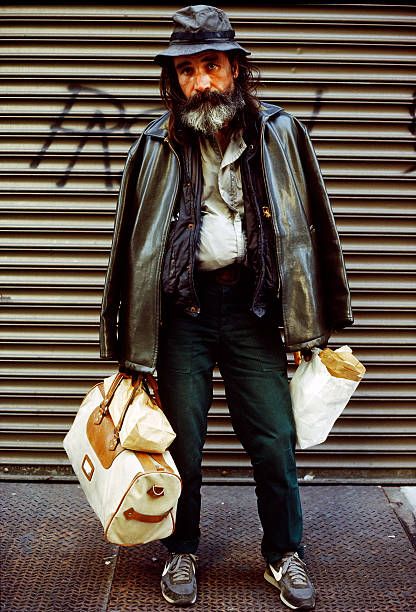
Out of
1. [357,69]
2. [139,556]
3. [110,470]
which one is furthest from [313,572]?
[357,69]

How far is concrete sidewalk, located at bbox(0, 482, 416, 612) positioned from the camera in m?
3.24

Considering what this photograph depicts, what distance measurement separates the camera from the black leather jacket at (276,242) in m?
3.04

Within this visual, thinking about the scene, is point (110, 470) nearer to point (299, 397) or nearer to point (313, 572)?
point (299, 397)

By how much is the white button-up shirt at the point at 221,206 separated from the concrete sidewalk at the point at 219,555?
1.39 meters

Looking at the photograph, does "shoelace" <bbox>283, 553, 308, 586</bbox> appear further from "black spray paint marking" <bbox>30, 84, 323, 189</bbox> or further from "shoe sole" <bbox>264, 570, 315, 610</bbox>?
"black spray paint marking" <bbox>30, 84, 323, 189</bbox>

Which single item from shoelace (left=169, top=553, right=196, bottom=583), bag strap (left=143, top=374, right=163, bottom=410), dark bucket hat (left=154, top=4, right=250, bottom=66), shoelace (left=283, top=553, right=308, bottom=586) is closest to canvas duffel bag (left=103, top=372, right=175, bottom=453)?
bag strap (left=143, top=374, right=163, bottom=410)

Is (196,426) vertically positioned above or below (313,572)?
above

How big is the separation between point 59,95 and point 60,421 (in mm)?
1769

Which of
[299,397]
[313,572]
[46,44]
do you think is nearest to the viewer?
[299,397]

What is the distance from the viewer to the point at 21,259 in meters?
4.30

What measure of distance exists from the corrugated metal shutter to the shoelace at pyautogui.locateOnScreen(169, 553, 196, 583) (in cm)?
106

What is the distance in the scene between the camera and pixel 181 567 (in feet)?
10.8

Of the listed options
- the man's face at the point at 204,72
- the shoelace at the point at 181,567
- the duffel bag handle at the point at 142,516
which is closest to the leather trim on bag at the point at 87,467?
the duffel bag handle at the point at 142,516

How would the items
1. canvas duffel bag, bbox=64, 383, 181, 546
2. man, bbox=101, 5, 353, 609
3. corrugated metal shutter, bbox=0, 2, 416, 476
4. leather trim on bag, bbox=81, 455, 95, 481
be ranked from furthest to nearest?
corrugated metal shutter, bbox=0, 2, 416, 476
leather trim on bag, bbox=81, 455, 95, 481
man, bbox=101, 5, 353, 609
canvas duffel bag, bbox=64, 383, 181, 546
